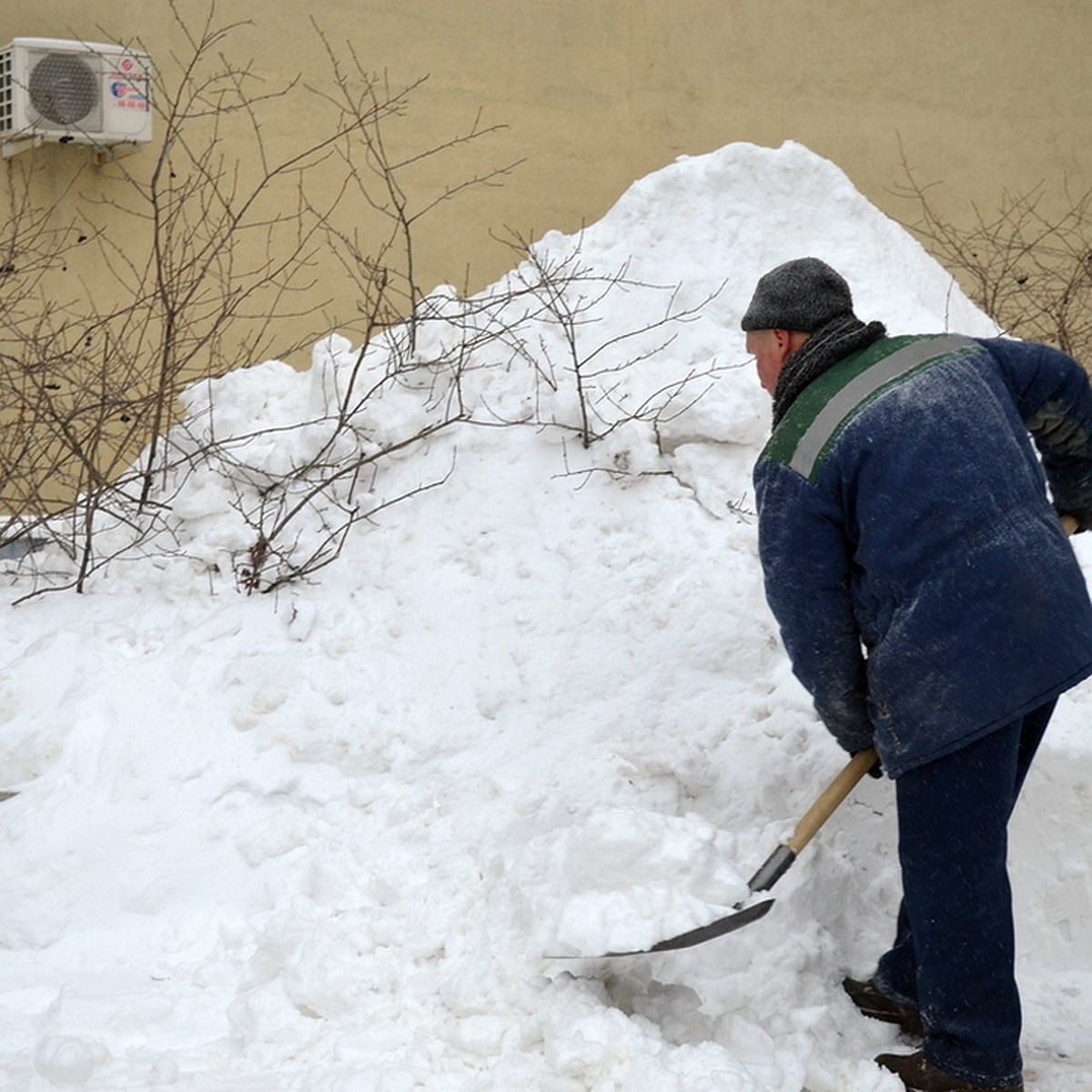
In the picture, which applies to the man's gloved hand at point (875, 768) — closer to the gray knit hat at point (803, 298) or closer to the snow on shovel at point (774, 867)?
the snow on shovel at point (774, 867)

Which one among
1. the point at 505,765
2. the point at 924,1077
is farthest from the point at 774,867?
the point at 505,765

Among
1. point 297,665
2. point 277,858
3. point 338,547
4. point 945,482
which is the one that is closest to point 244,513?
point 338,547

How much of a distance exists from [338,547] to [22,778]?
3.79 ft

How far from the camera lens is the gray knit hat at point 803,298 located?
9.97 feet

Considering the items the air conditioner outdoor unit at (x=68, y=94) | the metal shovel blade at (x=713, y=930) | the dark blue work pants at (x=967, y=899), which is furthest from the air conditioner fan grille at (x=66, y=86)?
the dark blue work pants at (x=967, y=899)

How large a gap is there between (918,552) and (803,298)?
0.61 m

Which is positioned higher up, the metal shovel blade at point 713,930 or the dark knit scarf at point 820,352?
the dark knit scarf at point 820,352

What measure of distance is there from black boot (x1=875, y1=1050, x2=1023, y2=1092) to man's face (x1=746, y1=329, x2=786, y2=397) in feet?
4.65

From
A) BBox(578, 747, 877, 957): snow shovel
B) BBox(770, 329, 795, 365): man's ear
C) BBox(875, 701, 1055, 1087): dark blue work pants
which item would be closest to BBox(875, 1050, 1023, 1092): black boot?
BBox(875, 701, 1055, 1087): dark blue work pants

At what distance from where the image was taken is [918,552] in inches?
110

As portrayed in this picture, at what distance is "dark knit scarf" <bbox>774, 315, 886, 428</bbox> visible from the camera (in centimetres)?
299

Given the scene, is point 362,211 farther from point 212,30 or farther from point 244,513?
point 244,513

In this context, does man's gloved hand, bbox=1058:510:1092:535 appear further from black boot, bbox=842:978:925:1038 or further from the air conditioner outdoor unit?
the air conditioner outdoor unit

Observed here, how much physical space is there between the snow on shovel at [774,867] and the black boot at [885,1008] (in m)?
0.44
